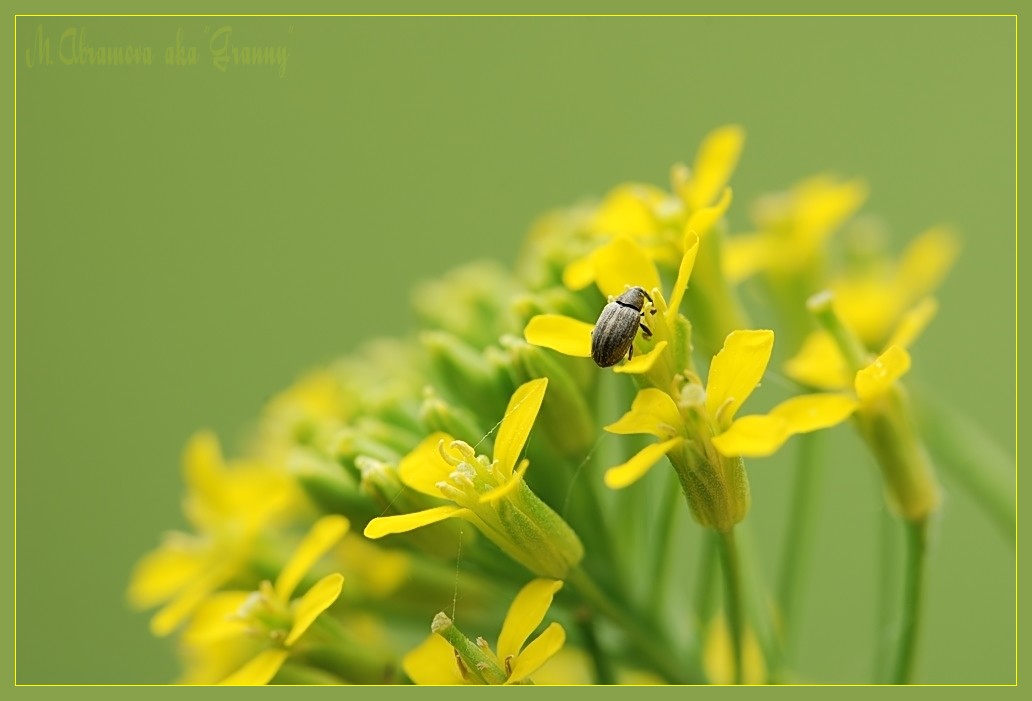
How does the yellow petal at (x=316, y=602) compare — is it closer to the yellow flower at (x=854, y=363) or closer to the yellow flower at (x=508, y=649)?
the yellow flower at (x=508, y=649)

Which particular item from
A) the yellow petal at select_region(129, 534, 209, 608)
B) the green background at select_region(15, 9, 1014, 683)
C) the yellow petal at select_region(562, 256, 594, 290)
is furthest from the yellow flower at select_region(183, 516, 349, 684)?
the green background at select_region(15, 9, 1014, 683)

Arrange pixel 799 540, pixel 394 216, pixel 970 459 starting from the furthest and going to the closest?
pixel 394 216 → pixel 970 459 → pixel 799 540

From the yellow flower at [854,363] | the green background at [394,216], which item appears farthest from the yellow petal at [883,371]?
the green background at [394,216]

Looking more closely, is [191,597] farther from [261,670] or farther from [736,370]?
[736,370]

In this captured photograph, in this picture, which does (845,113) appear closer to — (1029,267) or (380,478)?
(1029,267)

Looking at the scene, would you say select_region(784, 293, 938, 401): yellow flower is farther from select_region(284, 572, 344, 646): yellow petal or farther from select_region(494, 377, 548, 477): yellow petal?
select_region(284, 572, 344, 646): yellow petal

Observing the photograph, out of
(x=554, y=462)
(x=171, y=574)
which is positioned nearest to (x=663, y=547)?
(x=554, y=462)
